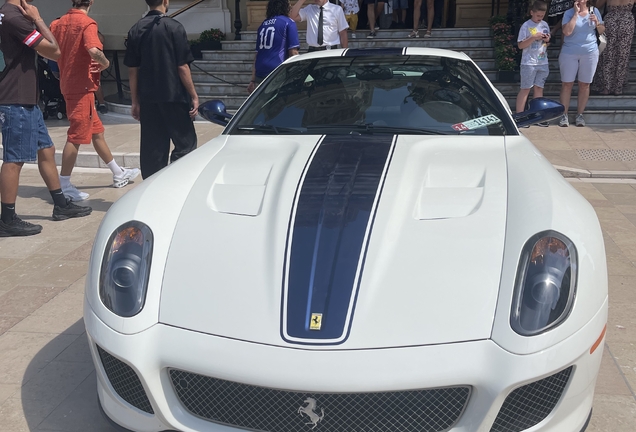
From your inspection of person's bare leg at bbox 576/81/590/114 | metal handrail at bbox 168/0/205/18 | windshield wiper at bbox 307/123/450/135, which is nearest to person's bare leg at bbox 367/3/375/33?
metal handrail at bbox 168/0/205/18

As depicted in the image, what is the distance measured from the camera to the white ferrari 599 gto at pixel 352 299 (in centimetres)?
197

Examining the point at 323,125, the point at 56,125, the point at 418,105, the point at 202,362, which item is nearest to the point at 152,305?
the point at 202,362

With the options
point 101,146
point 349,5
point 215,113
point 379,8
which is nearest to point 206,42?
point 349,5

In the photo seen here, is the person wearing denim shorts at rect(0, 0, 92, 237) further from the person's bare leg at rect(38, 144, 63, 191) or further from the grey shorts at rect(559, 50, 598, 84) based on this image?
the grey shorts at rect(559, 50, 598, 84)

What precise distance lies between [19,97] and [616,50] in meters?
8.02

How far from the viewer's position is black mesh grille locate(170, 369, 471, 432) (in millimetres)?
1962

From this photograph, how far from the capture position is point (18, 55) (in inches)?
192

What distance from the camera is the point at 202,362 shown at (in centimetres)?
202

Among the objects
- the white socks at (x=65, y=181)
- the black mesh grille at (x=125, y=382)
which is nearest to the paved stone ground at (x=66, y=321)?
the white socks at (x=65, y=181)

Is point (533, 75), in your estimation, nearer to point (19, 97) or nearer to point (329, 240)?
point (19, 97)

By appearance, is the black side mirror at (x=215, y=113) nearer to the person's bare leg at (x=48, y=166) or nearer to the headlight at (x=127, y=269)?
the headlight at (x=127, y=269)

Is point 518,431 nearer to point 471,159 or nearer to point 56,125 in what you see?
point 471,159

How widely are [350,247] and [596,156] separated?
6.01m

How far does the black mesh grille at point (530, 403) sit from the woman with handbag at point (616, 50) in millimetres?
8317
